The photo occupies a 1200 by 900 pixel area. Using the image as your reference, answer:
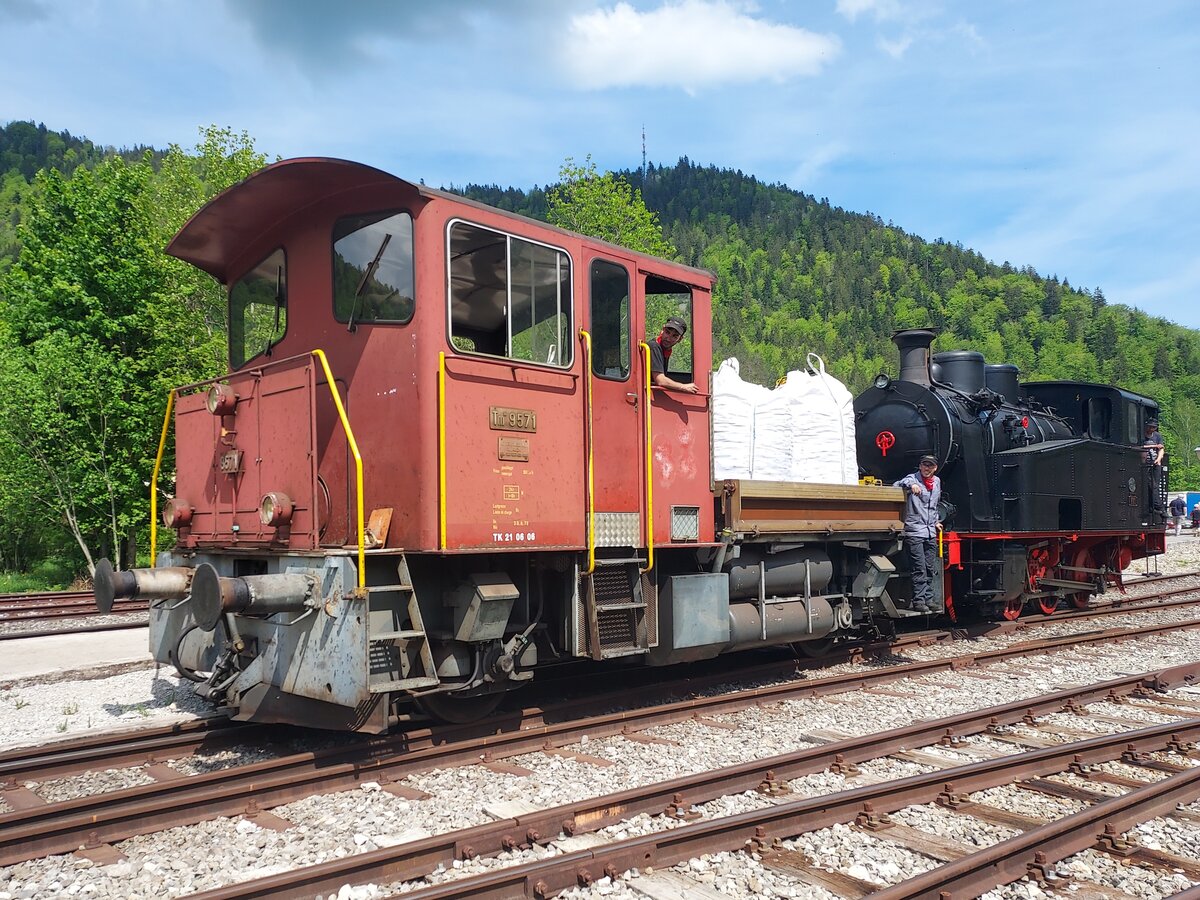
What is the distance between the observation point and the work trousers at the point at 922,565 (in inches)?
381

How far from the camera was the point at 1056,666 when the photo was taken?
9.53 metres

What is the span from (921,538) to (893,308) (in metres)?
133

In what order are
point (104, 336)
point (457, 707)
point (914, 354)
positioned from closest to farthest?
1. point (457, 707)
2. point (914, 354)
3. point (104, 336)

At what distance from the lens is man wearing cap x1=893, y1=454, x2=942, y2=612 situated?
9695 mm

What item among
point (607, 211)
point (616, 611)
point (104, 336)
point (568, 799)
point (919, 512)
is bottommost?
point (568, 799)

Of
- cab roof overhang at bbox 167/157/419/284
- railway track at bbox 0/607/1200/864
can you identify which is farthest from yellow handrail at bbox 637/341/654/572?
cab roof overhang at bbox 167/157/419/284

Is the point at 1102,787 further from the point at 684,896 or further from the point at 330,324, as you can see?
the point at 330,324

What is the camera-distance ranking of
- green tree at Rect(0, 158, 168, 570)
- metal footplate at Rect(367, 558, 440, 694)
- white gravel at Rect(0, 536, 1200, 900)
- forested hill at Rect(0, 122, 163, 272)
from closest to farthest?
white gravel at Rect(0, 536, 1200, 900) → metal footplate at Rect(367, 558, 440, 694) → green tree at Rect(0, 158, 168, 570) → forested hill at Rect(0, 122, 163, 272)

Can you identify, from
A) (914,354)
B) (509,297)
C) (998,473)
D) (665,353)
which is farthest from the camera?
(914,354)

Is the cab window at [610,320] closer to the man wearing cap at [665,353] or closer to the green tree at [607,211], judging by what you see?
the man wearing cap at [665,353]

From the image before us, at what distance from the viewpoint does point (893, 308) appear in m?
134

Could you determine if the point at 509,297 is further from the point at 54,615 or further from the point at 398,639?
the point at 54,615

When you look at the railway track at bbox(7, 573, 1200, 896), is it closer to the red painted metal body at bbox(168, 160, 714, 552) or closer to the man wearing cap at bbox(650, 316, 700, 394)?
the red painted metal body at bbox(168, 160, 714, 552)

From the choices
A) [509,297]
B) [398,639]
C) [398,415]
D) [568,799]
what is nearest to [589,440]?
[509,297]
